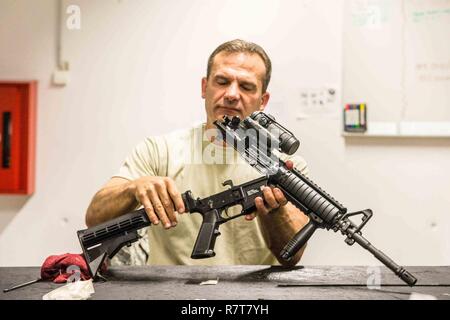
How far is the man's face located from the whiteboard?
1.50ft

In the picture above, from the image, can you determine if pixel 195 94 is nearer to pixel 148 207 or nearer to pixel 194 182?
pixel 194 182

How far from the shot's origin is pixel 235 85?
1.12 metres

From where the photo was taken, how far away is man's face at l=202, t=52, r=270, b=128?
1.12 metres

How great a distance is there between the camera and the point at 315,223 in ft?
2.64

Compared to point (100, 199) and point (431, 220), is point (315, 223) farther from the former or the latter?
point (431, 220)

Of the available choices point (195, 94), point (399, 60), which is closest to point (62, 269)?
point (195, 94)

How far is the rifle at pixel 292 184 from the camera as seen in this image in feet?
2.50

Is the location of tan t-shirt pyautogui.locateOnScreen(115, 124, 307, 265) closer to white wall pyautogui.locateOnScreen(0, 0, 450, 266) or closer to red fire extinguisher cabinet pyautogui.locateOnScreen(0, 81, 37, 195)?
white wall pyautogui.locateOnScreen(0, 0, 450, 266)

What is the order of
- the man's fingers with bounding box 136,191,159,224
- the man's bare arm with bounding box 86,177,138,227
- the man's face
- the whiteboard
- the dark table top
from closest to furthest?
the dark table top → the man's fingers with bounding box 136,191,159,224 → the man's bare arm with bounding box 86,177,138,227 → the man's face → the whiteboard

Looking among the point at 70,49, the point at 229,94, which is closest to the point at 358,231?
the point at 229,94

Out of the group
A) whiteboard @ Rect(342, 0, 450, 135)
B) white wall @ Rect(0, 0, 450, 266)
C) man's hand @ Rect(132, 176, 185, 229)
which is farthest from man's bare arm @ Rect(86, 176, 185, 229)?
whiteboard @ Rect(342, 0, 450, 135)

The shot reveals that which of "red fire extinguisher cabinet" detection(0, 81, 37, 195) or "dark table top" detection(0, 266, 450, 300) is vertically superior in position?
"red fire extinguisher cabinet" detection(0, 81, 37, 195)

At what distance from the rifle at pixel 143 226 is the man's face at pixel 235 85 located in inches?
12.4

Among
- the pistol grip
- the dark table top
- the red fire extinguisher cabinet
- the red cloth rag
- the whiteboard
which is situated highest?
the whiteboard
